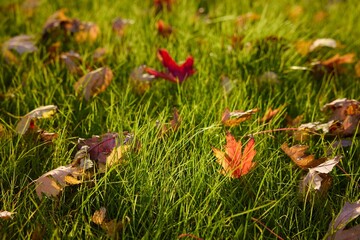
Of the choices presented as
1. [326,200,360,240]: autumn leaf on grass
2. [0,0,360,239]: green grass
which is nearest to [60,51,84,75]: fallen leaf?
[0,0,360,239]: green grass

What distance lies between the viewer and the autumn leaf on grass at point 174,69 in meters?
2.11

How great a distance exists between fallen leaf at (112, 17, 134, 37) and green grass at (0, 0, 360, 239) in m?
0.03

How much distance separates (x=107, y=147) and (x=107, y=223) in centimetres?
33

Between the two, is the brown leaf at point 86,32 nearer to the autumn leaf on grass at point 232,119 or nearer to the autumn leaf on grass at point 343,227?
the autumn leaf on grass at point 232,119

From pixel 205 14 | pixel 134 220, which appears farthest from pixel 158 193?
pixel 205 14

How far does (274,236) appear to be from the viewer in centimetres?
146

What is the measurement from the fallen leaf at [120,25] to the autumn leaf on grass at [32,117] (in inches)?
35.8

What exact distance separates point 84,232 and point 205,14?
1944 mm

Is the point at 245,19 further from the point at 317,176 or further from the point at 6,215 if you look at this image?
the point at 6,215

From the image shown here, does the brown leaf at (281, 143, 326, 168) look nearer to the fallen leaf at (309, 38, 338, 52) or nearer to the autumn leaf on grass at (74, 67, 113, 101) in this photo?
the autumn leaf on grass at (74, 67, 113, 101)

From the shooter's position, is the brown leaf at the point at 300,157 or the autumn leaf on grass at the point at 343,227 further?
the brown leaf at the point at 300,157

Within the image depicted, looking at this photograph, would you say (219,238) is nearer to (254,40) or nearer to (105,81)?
(105,81)

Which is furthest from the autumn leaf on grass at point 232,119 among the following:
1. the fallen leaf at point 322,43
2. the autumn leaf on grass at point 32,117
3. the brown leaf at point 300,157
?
the fallen leaf at point 322,43

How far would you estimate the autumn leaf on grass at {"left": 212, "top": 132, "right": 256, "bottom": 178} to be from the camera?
5.14 ft
